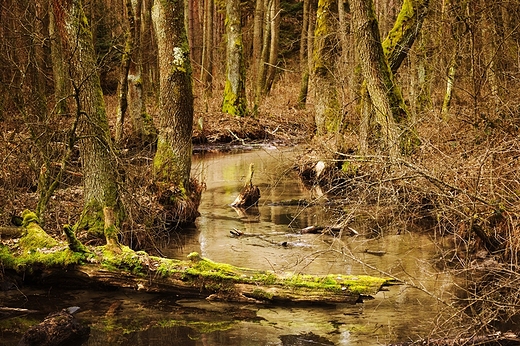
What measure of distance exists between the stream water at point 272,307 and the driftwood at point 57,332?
0.74ft

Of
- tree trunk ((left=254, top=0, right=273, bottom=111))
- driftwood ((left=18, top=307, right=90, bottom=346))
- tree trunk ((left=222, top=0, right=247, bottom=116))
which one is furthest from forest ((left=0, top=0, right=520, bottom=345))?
tree trunk ((left=254, top=0, right=273, bottom=111))

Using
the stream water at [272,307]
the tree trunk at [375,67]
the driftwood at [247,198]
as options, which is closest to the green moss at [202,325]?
the stream water at [272,307]

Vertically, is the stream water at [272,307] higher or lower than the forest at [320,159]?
lower

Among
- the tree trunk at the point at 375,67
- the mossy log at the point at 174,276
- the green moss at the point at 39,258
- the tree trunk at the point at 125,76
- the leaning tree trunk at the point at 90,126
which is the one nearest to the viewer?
the mossy log at the point at 174,276

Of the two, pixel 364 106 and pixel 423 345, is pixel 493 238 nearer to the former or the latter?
pixel 423 345

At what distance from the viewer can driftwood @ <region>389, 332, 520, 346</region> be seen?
652cm

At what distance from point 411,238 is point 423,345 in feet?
16.3

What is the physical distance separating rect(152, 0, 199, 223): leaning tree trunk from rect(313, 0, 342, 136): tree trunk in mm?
6382

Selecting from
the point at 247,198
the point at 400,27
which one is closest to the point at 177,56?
the point at 247,198

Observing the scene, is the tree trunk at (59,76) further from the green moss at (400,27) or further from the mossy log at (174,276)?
the green moss at (400,27)

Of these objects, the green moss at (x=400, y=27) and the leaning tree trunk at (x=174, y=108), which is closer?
the leaning tree trunk at (x=174, y=108)

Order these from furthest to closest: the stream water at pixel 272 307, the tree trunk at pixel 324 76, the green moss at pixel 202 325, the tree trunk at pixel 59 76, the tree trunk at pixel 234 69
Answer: the tree trunk at pixel 234 69, the tree trunk at pixel 324 76, the tree trunk at pixel 59 76, the green moss at pixel 202 325, the stream water at pixel 272 307

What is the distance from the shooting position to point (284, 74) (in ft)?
115

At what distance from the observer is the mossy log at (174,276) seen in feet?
27.2
